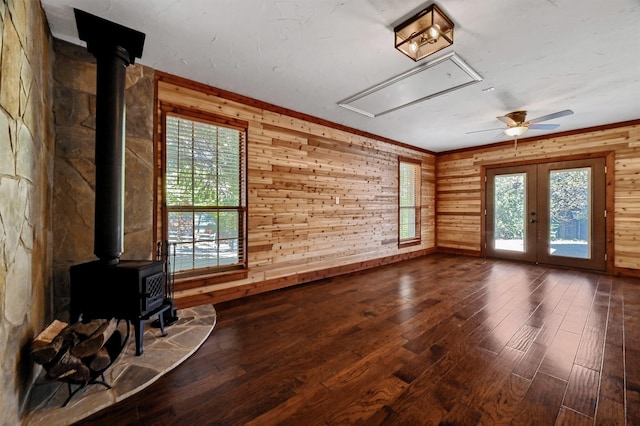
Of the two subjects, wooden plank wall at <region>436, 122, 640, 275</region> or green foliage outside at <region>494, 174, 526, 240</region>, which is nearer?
wooden plank wall at <region>436, 122, 640, 275</region>

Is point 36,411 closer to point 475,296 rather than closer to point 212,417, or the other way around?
point 212,417

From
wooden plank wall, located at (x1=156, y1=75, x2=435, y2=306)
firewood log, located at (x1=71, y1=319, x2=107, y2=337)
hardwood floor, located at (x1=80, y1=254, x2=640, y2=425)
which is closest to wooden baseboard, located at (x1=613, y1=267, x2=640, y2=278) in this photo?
Answer: hardwood floor, located at (x1=80, y1=254, x2=640, y2=425)

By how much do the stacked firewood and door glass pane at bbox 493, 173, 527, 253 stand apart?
23.8 feet

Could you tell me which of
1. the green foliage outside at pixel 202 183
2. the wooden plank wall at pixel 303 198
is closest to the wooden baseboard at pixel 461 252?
the wooden plank wall at pixel 303 198

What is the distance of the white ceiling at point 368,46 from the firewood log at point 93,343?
2446 mm

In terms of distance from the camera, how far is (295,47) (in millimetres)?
2580

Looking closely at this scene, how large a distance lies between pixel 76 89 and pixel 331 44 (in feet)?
8.04

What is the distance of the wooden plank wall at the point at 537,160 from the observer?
4723mm

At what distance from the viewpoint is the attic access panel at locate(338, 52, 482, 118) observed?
289 cm

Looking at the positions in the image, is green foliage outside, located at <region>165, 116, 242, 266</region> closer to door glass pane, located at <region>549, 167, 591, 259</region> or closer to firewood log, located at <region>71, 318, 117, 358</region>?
firewood log, located at <region>71, 318, 117, 358</region>

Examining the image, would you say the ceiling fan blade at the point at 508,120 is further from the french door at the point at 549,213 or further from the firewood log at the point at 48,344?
the firewood log at the point at 48,344

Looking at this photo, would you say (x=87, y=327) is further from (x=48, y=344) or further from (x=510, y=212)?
(x=510, y=212)

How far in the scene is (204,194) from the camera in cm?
337

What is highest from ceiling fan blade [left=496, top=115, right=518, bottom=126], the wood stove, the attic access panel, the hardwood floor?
the attic access panel
